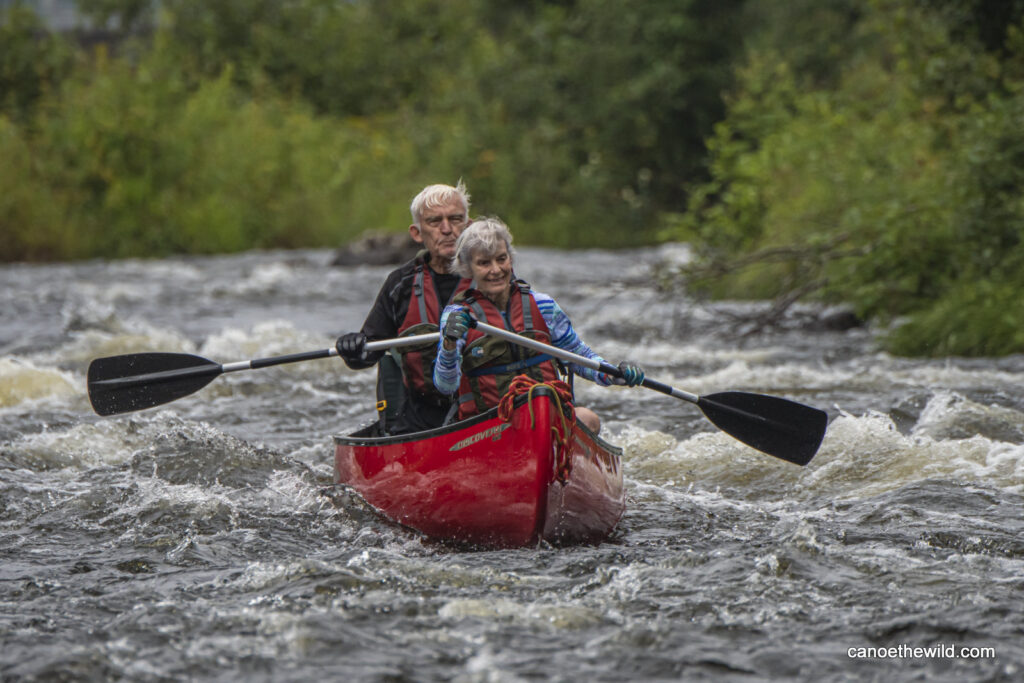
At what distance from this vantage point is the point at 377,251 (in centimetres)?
1759

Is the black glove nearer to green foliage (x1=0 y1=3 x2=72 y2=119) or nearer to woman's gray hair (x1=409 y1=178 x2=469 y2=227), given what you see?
woman's gray hair (x1=409 y1=178 x2=469 y2=227)

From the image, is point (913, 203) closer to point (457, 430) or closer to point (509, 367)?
point (509, 367)

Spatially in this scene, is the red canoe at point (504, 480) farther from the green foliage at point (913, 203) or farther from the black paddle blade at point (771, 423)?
the green foliage at point (913, 203)

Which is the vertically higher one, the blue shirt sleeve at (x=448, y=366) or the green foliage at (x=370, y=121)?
the green foliage at (x=370, y=121)

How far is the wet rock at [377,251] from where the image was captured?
57.1ft

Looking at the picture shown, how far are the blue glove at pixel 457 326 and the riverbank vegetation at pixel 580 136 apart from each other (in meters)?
5.49

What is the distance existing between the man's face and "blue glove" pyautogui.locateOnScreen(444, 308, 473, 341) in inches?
28.6

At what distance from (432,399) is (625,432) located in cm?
188

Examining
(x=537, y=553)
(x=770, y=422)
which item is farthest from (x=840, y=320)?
(x=537, y=553)

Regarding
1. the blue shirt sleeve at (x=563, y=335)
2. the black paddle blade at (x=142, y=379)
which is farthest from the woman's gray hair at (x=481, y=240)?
the black paddle blade at (x=142, y=379)

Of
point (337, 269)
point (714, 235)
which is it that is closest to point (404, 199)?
point (337, 269)

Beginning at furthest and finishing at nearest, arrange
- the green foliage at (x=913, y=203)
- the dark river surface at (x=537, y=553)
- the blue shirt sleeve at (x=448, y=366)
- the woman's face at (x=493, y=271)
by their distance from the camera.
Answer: the green foliage at (x=913, y=203) → the woman's face at (x=493, y=271) → the blue shirt sleeve at (x=448, y=366) → the dark river surface at (x=537, y=553)

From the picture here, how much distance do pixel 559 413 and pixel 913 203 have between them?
653cm

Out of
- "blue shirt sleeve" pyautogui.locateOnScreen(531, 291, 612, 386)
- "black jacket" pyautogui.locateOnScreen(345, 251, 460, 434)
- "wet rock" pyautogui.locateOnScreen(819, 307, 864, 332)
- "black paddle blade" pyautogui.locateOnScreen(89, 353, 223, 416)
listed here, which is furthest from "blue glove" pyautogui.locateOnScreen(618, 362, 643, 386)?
"wet rock" pyautogui.locateOnScreen(819, 307, 864, 332)
